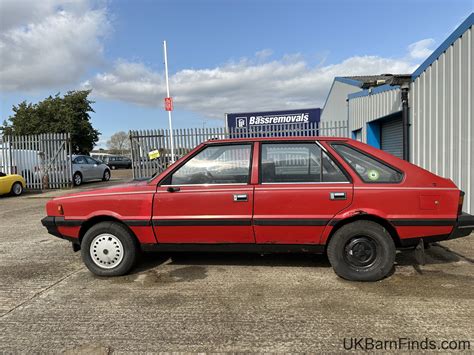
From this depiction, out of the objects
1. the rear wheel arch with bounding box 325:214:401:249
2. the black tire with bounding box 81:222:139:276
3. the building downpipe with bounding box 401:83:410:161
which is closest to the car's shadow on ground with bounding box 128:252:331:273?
the black tire with bounding box 81:222:139:276

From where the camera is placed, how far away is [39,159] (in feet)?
49.0

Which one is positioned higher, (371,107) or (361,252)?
(371,107)

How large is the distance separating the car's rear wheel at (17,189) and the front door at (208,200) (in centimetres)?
1179

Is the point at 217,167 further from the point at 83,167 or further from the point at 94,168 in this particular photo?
the point at 94,168

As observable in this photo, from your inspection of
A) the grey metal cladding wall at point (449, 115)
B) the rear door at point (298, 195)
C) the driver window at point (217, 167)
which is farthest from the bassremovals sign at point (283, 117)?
the rear door at point (298, 195)

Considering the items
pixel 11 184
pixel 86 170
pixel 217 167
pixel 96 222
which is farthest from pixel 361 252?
pixel 86 170

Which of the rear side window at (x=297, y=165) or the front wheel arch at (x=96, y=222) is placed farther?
the front wheel arch at (x=96, y=222)

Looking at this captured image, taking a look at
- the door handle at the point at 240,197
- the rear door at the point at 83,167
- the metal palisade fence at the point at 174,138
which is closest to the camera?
the door handle at the point at 240,197

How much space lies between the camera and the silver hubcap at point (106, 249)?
13.2ft

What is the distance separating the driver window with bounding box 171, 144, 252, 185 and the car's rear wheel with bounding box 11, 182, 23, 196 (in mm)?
11918

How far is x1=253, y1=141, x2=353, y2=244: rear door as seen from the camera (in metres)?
3.68

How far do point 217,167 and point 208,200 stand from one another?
0.41 m

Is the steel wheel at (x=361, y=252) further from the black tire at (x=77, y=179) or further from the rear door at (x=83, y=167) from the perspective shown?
the rear door at (x=83, y=167)

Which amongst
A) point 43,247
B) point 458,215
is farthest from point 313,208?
point 43,247
